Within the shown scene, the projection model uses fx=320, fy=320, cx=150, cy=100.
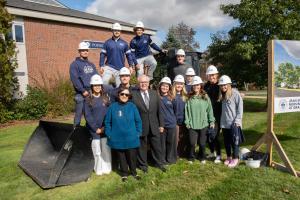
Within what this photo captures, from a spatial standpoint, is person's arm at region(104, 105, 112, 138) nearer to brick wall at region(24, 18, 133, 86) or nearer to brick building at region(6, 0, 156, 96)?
brick building at region(6, 0, 156, 96)

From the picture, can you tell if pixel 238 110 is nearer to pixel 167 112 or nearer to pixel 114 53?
pixel 167 112

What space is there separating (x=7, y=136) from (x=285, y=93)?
9.55 m

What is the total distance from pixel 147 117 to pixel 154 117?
154 mm

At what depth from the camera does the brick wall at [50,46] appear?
18922mm

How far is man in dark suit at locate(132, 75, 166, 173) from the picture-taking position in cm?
609

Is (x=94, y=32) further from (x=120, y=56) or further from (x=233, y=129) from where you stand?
(x=233, y=129)

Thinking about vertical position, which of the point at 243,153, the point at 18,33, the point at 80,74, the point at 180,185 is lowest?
the point at 180,185

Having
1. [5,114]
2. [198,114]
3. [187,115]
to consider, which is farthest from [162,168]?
[5,114]

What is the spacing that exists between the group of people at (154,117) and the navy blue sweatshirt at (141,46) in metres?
1.68

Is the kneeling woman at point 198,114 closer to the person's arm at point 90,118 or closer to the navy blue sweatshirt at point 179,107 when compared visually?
the navy blue sweatshirt at point 179,107

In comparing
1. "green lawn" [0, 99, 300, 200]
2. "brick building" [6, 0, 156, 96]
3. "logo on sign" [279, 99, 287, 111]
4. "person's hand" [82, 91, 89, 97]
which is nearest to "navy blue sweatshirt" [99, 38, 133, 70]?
"person's hand" [82, 91, 89, 97]

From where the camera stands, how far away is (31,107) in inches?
625

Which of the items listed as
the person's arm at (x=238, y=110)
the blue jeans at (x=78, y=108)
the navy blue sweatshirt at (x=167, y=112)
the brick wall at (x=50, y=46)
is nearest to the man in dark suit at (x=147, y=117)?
the navy blue sweatshirt at (x=167, y=112)

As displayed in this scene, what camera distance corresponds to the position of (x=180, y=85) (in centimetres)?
666
